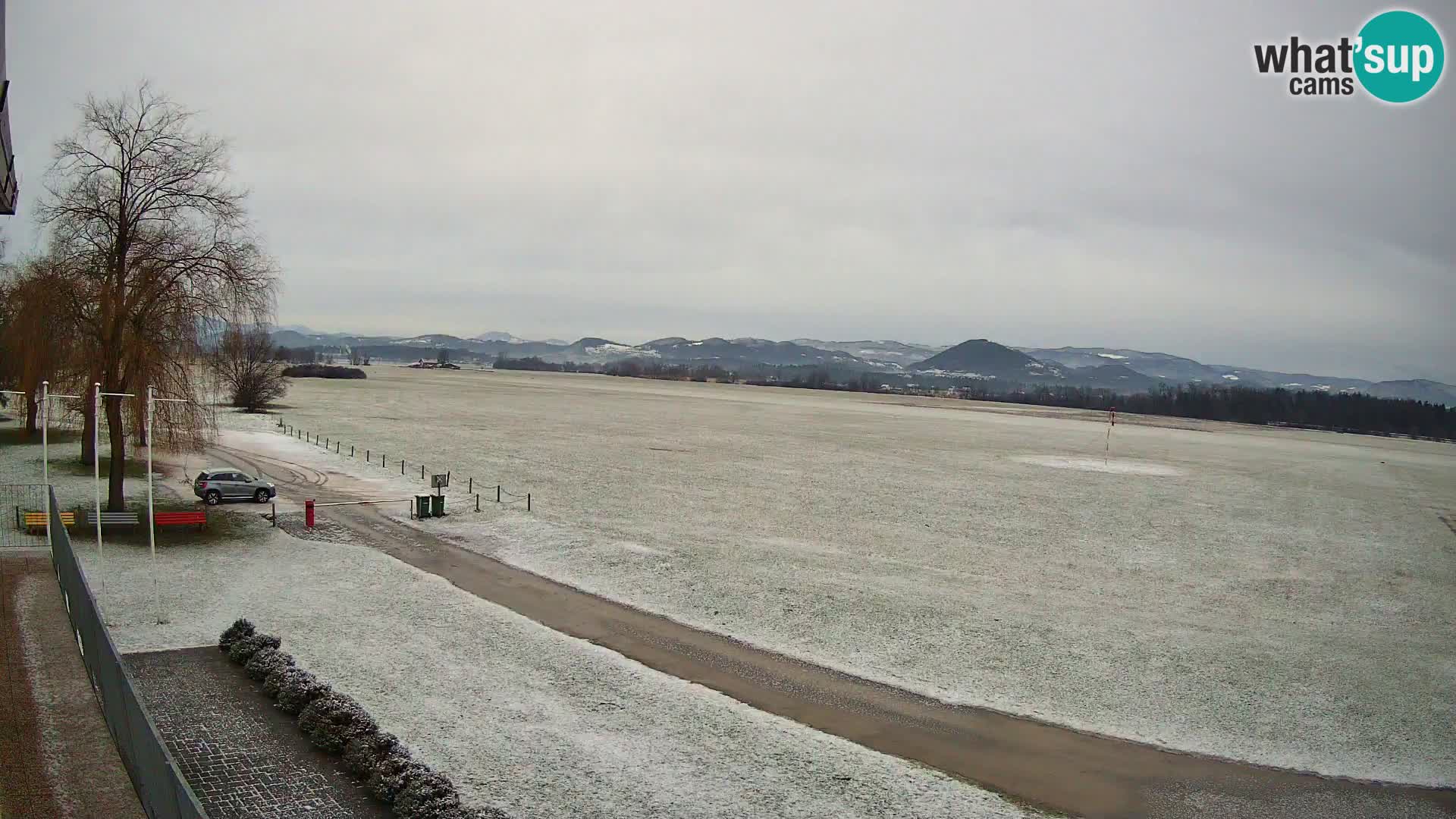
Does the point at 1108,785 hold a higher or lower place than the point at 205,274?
lower

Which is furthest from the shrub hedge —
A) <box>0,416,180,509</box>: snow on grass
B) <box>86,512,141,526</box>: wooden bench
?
<box>0,416,180,509</box>: snow on grass

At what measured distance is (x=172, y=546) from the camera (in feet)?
90.0

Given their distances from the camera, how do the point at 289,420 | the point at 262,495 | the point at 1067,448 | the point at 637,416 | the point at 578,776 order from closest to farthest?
the point at 578,776 < the point at 262,495 < the point at 289,420 < the point at 1067,448 < the point at 637,416

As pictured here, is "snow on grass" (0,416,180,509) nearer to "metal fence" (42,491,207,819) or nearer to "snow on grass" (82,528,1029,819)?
"snow on grass" (82,528,1029,819)

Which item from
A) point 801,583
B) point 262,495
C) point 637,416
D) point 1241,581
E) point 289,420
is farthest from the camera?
point 637,416

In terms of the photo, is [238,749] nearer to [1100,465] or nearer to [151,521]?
[151,521]

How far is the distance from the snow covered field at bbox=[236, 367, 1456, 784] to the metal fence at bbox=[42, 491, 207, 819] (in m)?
12.5

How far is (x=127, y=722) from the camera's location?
10711mm

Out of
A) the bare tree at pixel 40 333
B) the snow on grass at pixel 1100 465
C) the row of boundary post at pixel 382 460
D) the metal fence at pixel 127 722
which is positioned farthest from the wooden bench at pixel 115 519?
the snow on grass at pixel 1100 465

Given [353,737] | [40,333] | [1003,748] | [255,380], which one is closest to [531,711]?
[353,737]


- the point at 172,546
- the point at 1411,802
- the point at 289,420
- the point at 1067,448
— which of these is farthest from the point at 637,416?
the point at 1411,802

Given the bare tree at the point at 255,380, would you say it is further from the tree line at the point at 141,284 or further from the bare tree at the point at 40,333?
the tree line at the point at 141,284

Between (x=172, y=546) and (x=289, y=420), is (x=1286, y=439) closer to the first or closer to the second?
(x=289, y=420)

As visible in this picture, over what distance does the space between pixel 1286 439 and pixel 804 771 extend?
5035 inches
